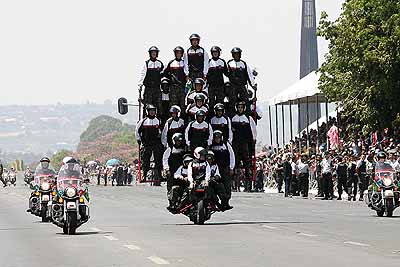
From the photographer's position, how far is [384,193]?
31.5 m

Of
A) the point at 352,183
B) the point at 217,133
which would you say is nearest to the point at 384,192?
Result: the point at 217,133

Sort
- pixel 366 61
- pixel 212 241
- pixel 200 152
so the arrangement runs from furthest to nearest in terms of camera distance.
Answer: pixel 366 61
pixel 200 152
pixel 212 241

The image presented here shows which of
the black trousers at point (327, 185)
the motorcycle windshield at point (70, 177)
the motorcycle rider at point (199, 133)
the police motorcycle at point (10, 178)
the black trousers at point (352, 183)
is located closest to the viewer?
the motorcycle windshield at point (70, 177)

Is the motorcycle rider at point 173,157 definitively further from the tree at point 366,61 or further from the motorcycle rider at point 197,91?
the tree at point 366,61

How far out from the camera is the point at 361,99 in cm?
5647

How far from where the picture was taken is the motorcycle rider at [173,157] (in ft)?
97.1

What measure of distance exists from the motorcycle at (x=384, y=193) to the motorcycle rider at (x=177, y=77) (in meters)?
5.29

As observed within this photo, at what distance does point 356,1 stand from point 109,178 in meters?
53.3

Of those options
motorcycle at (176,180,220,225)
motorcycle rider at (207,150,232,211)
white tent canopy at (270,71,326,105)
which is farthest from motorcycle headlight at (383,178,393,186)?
white tent canopy at (270,71,326,105)

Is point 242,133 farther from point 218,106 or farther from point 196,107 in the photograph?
point 196,107

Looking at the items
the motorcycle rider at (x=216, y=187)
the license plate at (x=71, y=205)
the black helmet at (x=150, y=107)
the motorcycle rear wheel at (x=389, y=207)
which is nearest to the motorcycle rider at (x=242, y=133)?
the motorcycle rider at (x=216, y=187)

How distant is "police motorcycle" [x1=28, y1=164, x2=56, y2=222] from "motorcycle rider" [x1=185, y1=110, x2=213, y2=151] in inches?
131

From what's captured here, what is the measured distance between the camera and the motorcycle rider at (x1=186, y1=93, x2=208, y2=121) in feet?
93.7

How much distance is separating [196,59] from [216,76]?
0.65m
